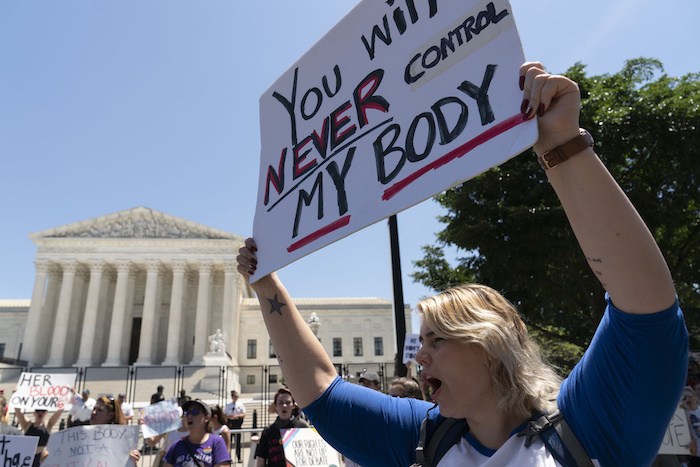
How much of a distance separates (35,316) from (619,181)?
50.4 m

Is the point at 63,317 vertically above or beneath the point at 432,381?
above

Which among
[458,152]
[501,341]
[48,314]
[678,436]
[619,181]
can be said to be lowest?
[678,436]

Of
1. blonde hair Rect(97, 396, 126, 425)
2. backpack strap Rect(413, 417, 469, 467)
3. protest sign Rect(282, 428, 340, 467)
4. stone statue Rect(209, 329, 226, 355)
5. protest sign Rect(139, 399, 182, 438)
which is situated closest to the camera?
backpack strap Rect(413, 417, 469, 467)

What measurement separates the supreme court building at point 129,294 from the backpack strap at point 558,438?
45.2 metres

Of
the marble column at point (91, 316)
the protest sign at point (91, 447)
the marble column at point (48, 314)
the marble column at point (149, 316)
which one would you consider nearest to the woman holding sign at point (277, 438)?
the protest sign at point (91, 447)

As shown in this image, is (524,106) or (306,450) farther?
(306,450)

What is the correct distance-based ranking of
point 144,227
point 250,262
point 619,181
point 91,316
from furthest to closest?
point 144,227 → point 91,316 → point 619,181 → point 250,262

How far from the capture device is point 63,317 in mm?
46844

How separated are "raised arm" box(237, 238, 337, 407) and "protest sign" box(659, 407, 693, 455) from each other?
273 inches

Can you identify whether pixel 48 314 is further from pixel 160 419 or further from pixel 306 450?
pixel 306 450

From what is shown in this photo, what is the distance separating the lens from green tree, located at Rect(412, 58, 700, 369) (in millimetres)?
14625

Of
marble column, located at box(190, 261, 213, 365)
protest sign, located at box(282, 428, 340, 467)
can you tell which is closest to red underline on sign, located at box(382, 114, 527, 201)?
protest sign, located at box(282, 428, 340, 467)

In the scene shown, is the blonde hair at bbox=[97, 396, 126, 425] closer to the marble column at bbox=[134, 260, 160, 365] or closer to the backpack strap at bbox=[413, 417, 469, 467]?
the backpack strap at bbox=[413, 417, 469, 467]

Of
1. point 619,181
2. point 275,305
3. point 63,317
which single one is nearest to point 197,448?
point 275,305
